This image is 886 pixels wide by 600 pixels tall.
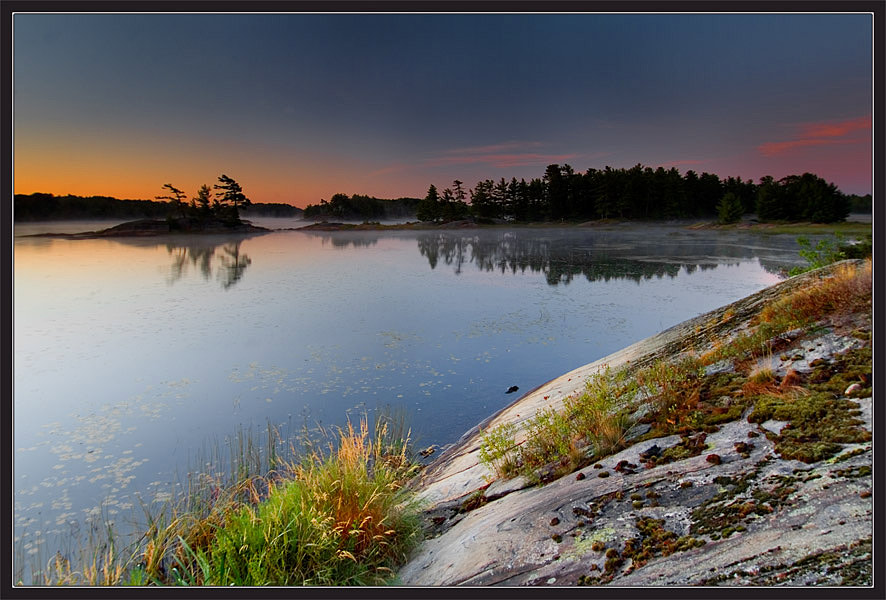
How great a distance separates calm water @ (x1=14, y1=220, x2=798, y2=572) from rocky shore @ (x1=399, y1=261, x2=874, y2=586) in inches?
155

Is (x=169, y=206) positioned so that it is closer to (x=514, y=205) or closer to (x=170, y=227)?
(x=170, y=227)

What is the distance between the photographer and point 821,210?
9.29m

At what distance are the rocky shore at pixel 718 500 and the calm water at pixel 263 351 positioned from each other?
3.94 metres

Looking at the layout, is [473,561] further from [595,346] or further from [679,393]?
[595,346]

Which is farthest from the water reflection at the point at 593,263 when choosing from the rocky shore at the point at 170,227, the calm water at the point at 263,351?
the rocky shore at the point at 170,227

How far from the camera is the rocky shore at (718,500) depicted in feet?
9.87

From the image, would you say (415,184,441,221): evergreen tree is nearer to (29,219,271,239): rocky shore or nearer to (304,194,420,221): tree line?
(304,194,420,221): tree line

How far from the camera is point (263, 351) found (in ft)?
43.0

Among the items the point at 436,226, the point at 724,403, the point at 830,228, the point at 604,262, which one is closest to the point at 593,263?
the point at 604,262

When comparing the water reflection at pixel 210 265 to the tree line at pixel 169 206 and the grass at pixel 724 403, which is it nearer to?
the tree line at pixel 169 206

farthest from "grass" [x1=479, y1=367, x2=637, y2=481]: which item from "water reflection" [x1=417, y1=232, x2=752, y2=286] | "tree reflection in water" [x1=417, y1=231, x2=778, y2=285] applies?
"tree reflection in water" [x1=417, y1=231, x2=778, y2=285]

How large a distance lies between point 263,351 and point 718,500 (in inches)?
460

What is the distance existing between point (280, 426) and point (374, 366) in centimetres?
357

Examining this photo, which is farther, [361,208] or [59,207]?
[361,208]
